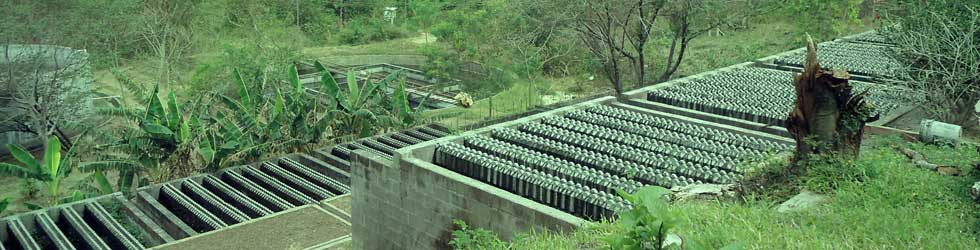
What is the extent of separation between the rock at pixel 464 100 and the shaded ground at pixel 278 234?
20.1 meters

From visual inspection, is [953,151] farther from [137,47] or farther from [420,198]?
[137,47]

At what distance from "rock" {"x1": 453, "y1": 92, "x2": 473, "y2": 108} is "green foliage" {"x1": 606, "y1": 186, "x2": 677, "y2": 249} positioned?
3124cm

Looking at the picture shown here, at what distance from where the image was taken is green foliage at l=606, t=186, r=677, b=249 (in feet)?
22.3

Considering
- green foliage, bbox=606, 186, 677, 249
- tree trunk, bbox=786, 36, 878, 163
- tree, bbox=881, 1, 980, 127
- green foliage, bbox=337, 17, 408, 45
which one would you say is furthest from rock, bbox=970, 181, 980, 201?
green foliage, bbox=337, 17, 408, 45

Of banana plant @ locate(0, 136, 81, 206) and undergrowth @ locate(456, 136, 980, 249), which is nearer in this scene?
undergrowth @ locate(456, 136, 980, 249)

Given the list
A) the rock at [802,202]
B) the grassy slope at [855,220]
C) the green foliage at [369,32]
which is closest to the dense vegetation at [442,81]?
the grassy slope at [855,220]

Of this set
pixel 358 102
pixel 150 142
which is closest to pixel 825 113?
pixel 358 102

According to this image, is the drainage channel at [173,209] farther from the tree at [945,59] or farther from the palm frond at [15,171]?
the tree at [945,59]

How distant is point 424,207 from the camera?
1252 cm

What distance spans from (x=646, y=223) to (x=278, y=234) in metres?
12.2

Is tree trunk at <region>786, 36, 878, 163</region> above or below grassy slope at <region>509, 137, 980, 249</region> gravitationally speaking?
above

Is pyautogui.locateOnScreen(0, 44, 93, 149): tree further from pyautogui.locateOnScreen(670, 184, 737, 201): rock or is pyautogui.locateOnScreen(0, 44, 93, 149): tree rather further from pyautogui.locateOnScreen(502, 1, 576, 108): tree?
pyautogui.locateOnScreen(670, 184, 737, 201): rock

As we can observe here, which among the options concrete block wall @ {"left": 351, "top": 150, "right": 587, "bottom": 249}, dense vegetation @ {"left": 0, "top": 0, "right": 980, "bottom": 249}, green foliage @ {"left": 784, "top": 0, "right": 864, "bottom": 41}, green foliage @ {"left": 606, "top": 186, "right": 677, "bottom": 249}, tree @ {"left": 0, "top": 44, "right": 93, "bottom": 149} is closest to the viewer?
green foliage @ {"left": 606, "top": 186, "right": 677, "bottom": 249}

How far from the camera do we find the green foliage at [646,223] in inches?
267
